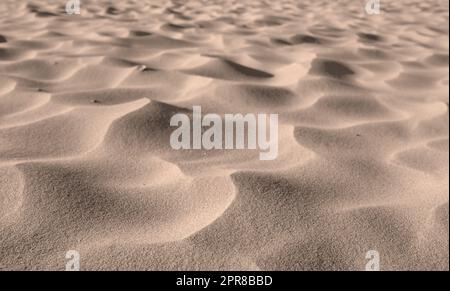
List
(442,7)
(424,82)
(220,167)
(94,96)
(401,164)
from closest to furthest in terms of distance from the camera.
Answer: (220,167) → (401,164) → (94,96) → (424,82) → (442,7)

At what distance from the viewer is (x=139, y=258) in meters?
0.93

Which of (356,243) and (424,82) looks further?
(424,82)

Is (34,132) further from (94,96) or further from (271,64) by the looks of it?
(271,64)

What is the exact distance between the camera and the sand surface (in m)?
0.98

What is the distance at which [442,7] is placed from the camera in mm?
4977

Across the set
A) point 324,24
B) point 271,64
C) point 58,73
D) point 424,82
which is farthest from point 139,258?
point 324,24

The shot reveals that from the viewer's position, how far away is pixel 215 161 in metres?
1.34

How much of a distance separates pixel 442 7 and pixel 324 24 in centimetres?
194

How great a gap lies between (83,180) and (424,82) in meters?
1.85

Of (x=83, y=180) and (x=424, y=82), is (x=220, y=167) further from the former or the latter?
(x=424, y=82)

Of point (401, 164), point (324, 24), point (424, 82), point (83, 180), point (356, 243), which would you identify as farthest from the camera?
point (324, 24)

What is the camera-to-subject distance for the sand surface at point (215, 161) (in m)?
0.98

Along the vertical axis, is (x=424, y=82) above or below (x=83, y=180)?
below

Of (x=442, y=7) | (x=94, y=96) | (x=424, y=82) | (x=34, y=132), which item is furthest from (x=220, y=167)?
(x=442, y=7)
